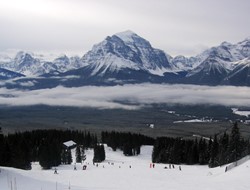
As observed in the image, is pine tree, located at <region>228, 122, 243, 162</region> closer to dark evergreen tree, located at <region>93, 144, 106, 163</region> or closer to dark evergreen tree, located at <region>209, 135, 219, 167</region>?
dark evergreen tree, located at <region>209, 135, 219, 167</region>

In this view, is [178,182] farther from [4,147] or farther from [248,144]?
[248,144]

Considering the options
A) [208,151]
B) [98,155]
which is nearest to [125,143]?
[98,155]

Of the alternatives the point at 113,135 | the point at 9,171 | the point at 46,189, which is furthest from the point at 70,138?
the point at 46,189

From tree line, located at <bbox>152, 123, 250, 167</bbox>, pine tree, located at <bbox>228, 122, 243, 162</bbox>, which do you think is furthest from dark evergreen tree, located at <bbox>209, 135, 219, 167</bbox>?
pine tree, located at <bbox>228, 122, 243, 162</bbox>

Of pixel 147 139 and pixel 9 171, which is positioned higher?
pixel 9 171

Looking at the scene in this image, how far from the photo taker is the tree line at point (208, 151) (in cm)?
9756

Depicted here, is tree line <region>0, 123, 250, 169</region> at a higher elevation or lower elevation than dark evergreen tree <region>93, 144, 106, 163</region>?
higher

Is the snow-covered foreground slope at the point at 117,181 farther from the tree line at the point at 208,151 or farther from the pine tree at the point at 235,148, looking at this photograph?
the tree line at the point at 208,151

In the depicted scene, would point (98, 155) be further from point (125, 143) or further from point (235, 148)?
point (235, 148)

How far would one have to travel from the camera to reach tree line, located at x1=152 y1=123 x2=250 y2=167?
97562 millimetres

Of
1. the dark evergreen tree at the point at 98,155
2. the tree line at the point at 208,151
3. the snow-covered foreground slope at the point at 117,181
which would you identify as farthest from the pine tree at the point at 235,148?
the dark evergreen tree at the point at 98,155

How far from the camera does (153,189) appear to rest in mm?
50656

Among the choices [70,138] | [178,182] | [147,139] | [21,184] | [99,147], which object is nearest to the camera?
[21,184]

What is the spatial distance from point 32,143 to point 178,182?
295ft
